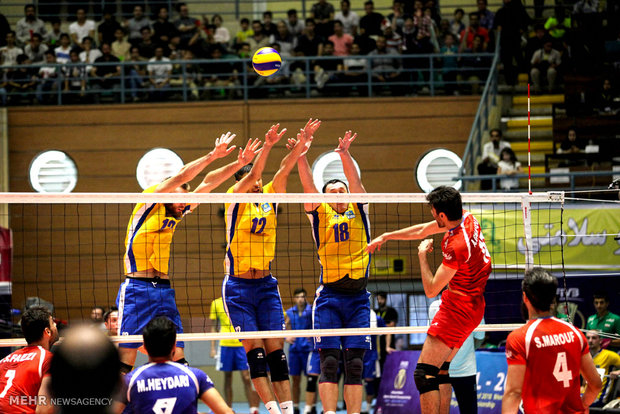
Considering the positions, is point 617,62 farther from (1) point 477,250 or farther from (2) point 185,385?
(2) point 185,385

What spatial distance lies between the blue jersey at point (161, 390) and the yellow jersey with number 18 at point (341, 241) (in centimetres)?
320

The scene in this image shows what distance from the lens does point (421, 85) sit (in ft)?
60.4

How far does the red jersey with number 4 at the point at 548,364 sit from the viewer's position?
5.64 m

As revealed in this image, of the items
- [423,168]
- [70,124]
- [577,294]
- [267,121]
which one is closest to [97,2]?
[70,124]

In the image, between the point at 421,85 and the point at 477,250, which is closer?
the point at 477,250

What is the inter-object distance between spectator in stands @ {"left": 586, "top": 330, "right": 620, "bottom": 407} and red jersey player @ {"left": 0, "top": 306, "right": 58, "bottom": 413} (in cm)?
755

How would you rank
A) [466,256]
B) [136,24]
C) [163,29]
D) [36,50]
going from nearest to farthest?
[466,256]
[36,50]
[163,29]
[136,24]

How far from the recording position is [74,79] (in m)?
17.3

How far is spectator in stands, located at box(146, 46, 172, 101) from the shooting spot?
58.0 ft

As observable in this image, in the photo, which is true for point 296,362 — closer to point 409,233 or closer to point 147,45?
point 409,233

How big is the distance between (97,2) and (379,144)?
9.03 metres

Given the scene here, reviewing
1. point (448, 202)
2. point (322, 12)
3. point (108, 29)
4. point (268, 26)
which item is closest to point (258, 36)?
point (268, 26)

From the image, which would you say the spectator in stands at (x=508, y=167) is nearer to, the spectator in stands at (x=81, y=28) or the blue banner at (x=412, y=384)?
the blue banner at (x=412, y=384)

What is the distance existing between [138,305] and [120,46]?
1262cm
